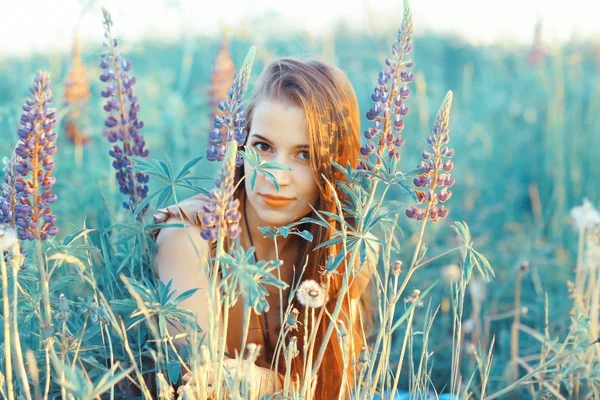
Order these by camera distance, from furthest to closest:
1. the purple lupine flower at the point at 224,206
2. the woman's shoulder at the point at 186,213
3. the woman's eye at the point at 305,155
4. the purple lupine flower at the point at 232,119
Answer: the woman's eye at the point at 305,155, the woman's shoulder at the point at 186,213, the purple lupine flower at the point at 232,119, the purple lupine flower at the point at 224,206

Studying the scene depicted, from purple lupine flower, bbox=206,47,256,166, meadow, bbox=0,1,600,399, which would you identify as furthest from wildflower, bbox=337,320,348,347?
purple lupine flower, bbox=206,47,256,166

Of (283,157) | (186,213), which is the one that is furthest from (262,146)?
(186,213)

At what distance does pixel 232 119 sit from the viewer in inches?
58.8

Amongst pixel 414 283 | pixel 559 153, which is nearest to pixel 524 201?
pixel 559 153

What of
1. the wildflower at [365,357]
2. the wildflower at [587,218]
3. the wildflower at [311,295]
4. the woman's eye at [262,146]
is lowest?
the wildflower at [365,357]

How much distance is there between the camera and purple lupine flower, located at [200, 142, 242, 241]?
1.26 meters

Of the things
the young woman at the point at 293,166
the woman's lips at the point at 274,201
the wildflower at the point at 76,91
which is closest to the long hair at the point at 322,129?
the young woman at the point at 293,166

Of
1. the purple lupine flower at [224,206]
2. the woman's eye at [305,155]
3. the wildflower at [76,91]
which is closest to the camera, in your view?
the purple lupine flower at [224,206]

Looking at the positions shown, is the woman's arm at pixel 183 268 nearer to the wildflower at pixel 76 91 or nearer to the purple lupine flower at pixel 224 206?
the purple lupine flower at pixel 224 206

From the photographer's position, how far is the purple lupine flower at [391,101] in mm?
1635

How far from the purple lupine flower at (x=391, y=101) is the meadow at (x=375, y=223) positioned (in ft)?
0.04

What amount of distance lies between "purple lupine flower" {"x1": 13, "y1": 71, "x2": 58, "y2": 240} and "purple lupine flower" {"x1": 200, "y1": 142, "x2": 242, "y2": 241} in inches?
15.8

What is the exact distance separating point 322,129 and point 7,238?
0.96m

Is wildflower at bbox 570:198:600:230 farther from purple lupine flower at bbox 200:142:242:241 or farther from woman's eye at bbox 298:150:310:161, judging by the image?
purple lupine flower at bbox 200:142:242:241
